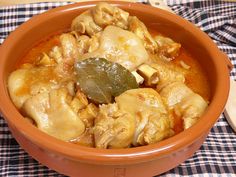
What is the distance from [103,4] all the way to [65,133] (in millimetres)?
357

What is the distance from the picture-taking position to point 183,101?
0.98m

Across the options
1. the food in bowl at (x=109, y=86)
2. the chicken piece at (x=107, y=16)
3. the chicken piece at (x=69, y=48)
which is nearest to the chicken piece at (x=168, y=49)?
the food in bowl at (x=109, y=86)

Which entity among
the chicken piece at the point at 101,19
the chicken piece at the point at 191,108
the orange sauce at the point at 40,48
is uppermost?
the chicken piece at the point at 101,19

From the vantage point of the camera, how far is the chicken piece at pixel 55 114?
2.96 ft

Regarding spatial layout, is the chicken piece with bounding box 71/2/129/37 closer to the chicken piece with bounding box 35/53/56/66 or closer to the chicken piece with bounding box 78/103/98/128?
the chicken piece with bounding box 35/53/56/66

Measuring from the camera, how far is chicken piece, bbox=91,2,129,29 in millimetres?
1077

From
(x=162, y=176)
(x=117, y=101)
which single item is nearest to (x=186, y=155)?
(x=162, y=176)

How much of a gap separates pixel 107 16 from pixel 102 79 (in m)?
0.19

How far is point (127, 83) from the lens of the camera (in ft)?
3.18

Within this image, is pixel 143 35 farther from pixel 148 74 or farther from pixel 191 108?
pixel 191 108

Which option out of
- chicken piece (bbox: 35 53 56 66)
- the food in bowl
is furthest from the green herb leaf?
chicken piece (bbox: 35 53 56 66)

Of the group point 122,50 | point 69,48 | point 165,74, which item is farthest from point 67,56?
point 165,74

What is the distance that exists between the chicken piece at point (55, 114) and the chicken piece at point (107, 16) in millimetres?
232

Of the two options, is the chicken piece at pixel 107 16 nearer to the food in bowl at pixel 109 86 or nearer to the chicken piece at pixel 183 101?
the food in bowl at pixel 109 86
